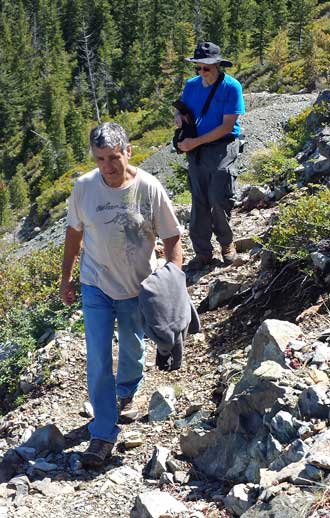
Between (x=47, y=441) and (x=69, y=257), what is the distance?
113 cm

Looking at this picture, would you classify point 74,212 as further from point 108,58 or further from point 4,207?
point 108,58

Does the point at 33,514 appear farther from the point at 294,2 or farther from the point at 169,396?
the point at 294,2

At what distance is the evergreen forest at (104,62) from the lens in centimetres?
6469

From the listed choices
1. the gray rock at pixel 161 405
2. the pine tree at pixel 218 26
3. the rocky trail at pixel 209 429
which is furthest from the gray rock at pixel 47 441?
the pine tree at pixel 218 26

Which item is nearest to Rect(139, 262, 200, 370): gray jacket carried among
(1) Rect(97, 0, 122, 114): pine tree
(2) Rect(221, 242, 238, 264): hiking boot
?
(2) Rect(221, 242, 238, 264): hiking boot

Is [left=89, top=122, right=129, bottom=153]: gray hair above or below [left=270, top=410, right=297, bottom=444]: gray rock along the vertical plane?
above

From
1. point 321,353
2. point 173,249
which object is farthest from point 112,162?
point 321,353

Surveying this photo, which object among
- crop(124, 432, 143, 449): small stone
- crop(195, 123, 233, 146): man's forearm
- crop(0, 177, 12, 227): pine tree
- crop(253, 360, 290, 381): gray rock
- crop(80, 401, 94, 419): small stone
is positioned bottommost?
crop(0, 177, 12, 227): pine tree

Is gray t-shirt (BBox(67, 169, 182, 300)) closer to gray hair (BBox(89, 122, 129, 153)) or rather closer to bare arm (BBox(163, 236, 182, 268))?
bare arm (BBox(163, 236, 182, 268))

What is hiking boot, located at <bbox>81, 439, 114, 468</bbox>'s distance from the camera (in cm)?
403

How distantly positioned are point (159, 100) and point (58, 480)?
66.5 meters

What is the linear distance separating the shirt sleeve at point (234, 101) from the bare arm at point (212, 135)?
0.05 metres

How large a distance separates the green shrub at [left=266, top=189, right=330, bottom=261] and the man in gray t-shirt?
1217 mm

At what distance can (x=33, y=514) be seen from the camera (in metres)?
3.62
